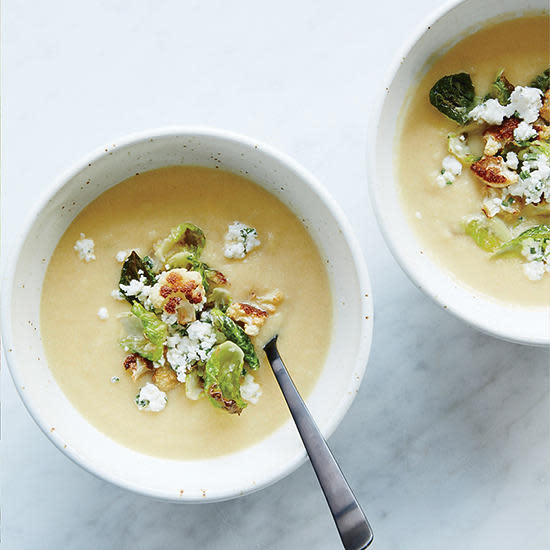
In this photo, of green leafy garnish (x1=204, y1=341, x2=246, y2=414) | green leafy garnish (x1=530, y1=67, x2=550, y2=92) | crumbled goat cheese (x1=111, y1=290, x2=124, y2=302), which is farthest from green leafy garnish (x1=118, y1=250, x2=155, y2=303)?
green leafy garnish (x1=530, y1=67, x2=550, y2=92)

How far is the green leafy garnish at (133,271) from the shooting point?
6.31 ft

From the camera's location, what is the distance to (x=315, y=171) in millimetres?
2152

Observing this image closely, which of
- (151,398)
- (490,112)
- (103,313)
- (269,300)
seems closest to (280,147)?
(269,300)

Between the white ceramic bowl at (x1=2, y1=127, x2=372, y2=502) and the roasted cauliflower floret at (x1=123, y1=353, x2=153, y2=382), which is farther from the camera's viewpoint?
the roasted cauliflower floret at (x1=123, y1=353, x2=153, y2=382)

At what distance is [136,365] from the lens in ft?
6.30

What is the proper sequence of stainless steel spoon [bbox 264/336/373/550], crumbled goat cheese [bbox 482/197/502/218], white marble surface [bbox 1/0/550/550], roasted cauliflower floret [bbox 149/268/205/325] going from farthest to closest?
white marble surface [bbox 1/0/550/550] < crumbled goat cheese [bbox 482/197/502/218] < roasted cauliflower floret [bbox 149/268/205/325] < stainless steel spoon [bbox 264/336/373/550]

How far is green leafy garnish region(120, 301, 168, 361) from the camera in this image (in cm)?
189

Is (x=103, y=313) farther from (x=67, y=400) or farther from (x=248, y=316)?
(x=248, y=316)

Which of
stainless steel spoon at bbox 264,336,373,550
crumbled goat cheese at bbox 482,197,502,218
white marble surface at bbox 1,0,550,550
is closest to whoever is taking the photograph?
stainless steel spoon at bbox 264,336,373,550

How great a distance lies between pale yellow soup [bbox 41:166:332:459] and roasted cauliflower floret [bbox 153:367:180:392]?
0.03 metres

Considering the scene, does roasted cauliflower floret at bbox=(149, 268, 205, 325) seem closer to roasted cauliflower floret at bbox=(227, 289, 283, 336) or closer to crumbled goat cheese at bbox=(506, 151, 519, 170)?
roasted cauliflower floret at bbox=(227, 289, 283, 336)

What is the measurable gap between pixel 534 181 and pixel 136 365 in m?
1.15

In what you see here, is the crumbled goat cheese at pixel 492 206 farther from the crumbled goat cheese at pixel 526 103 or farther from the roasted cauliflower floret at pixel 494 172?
the crumbled goat cheese at pixel 526 103

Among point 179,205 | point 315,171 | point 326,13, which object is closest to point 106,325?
point 179,205
